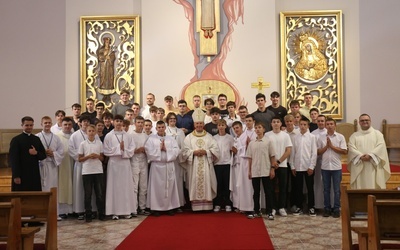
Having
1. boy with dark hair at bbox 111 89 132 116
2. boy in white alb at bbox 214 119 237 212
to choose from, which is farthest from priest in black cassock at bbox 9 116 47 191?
boy in white alb at bbox 214 119 237 212

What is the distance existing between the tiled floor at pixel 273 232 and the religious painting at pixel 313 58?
14.5 feet

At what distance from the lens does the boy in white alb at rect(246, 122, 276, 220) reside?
7223 mm

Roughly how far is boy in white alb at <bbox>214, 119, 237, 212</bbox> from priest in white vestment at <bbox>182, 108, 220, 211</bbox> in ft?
0.37

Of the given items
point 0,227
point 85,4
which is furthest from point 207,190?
point 85,4

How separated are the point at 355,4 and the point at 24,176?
864cm

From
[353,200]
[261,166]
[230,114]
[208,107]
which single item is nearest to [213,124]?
[230,114]

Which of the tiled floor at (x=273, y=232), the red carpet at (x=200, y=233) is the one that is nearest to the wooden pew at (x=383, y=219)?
the tiled floor at (x=273, y=232)

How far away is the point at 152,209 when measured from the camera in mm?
7566

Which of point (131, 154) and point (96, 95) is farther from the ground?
point (96, 95)

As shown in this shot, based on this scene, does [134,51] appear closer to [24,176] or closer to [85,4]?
[85,4]

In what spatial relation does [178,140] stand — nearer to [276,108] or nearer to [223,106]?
[223,106]

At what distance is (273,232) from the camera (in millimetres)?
6129

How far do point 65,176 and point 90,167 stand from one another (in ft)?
2.49

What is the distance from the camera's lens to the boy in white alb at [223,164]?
7.88 metres
